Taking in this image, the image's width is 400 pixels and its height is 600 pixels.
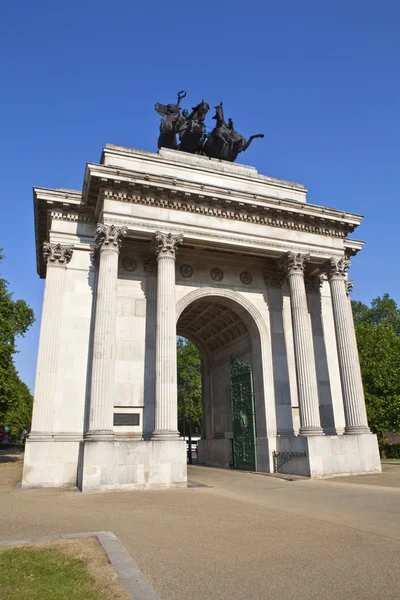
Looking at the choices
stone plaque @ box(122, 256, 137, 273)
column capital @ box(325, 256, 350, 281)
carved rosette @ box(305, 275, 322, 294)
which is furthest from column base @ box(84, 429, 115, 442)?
carved rosette @ box(305, 275, 322, 294)

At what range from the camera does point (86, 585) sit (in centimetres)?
589

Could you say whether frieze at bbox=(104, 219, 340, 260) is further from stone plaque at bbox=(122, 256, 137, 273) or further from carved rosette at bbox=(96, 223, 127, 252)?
stone plaque at bbox=(122, 256, 137, 273)

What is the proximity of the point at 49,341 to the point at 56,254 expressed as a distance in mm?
4700

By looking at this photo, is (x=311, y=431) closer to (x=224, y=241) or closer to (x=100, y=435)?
(x=100, y=435)

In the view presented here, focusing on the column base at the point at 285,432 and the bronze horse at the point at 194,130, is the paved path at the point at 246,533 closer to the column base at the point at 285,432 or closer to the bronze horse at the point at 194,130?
the column base at the point at 285,432

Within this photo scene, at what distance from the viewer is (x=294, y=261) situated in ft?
83.7

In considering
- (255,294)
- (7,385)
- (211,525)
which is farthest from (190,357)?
Answer: (211,525)

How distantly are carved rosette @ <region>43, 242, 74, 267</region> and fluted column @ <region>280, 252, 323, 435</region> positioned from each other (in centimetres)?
1223

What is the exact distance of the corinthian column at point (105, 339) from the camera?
62.6ft

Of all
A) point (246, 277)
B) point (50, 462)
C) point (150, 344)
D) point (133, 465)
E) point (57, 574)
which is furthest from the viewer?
point (246, 277)

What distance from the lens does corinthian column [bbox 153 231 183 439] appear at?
19859mm

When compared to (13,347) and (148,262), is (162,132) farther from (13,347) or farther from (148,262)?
(13,347)

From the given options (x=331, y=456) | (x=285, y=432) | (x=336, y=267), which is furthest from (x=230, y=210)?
(x=331, y=456)

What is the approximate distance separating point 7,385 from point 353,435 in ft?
83.5
